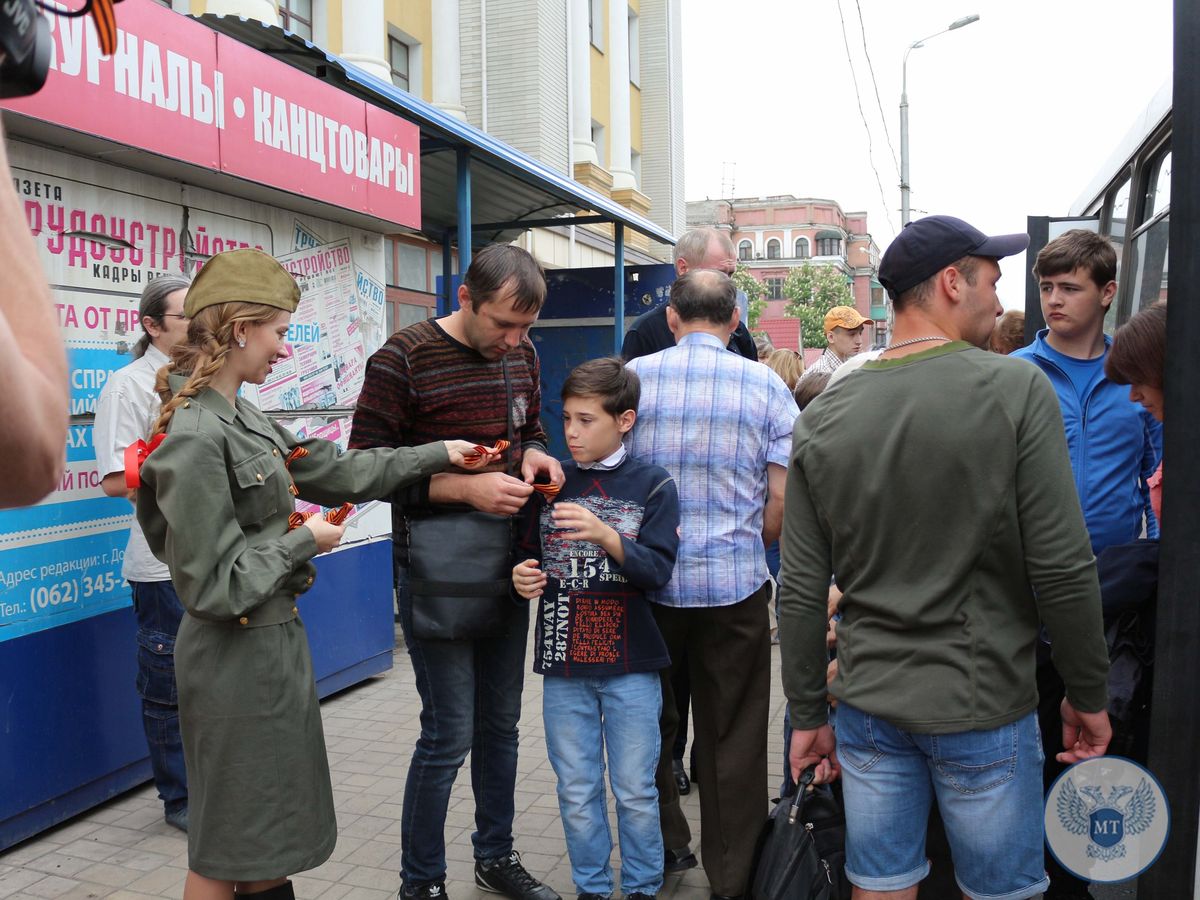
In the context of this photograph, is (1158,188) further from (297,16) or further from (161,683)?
(297,16)

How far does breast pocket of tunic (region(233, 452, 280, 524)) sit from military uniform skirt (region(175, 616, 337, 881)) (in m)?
0.27

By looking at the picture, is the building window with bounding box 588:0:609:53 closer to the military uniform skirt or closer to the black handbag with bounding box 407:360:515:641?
the black handbag with bounding box 407:360:515:641

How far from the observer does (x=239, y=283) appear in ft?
8.44

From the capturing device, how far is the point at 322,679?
5555 mm

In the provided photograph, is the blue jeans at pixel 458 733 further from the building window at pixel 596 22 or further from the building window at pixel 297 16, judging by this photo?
the building window at pixel 596 22

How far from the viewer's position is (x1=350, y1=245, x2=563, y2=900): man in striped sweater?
309cm

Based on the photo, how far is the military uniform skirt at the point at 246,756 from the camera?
8.14ft

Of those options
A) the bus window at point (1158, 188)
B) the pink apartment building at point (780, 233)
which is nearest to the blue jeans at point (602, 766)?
the bus window at point (1158, 188)

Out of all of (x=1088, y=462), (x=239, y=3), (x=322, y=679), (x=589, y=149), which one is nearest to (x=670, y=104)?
(x=589, y=149)

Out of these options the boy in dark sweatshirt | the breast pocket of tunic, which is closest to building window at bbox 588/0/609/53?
the boy in dark sweatshirt

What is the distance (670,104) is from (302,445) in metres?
20.9

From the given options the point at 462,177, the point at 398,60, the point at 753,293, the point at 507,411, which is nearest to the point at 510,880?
the point at 507,411

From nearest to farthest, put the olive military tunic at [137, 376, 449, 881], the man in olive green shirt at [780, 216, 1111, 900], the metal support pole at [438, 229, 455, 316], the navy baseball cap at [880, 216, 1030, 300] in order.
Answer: the man in olive green shirt at [780, 216, 1111, 900], the navy baseball cap at [880, 216, 1030, 300], the olive military tunic at [137, 376, 449, 881], the metal support pole at [438, 229, 455, 316]

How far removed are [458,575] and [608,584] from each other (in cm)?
45
